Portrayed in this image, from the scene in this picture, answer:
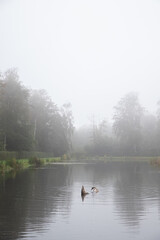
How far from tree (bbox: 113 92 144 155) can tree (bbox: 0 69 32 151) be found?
35.0 meters

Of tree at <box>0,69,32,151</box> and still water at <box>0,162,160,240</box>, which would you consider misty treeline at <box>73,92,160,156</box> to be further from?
still water at <box>0,162,160,240</box>

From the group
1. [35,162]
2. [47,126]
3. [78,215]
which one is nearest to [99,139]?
[47,126]

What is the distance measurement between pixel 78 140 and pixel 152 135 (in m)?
43.9

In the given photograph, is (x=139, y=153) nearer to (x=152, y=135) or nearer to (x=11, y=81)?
(x=152, y=135)

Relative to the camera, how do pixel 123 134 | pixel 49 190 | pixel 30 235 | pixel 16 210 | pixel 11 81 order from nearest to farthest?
pixel 30 235 < pixel 16 210 < pixel 49 190 < pixel 11 81 < pixel 123 134

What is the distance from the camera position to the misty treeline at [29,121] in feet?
187

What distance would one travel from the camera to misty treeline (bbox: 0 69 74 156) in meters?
57.1

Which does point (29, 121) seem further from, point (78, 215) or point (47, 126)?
point (78, 215)

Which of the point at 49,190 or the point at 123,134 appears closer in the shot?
the point at 49,190

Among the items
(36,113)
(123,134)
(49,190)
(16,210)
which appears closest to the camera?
(16,210)

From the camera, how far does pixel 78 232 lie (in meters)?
10.9

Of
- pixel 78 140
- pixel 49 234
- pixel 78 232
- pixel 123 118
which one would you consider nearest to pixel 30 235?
pixel 49 234

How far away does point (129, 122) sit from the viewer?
9119 centimetres

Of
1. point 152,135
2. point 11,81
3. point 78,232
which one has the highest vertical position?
point 11,81
